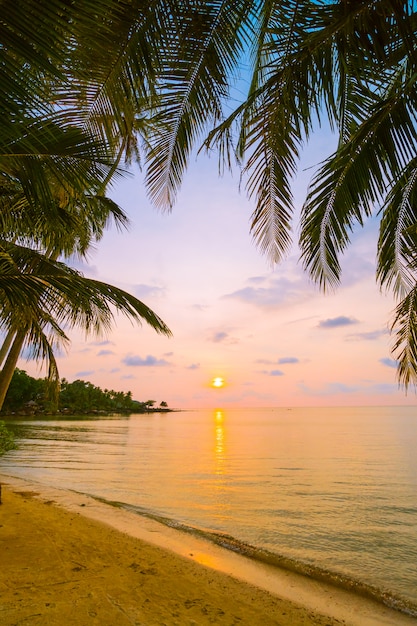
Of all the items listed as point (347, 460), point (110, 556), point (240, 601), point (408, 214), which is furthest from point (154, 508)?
point (347, 460)

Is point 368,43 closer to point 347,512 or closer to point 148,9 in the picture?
point 148,9

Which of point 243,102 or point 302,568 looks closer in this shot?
point 243,102

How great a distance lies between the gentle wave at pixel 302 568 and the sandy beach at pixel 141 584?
0.18 meters

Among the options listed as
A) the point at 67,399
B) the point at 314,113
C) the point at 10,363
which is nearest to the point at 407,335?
the point at 314,113

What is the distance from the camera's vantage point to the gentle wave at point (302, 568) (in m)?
4.53

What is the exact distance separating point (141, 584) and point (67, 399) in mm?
87417

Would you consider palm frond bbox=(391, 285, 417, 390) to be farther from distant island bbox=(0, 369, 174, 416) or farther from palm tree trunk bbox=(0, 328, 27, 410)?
distant island bbox=(0, 369, 174, 416)

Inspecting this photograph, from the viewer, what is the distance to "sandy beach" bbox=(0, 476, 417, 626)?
3.14 m

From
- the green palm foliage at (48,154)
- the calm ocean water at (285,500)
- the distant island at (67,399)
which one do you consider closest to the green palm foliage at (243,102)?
the green palm foliage at (48,154)

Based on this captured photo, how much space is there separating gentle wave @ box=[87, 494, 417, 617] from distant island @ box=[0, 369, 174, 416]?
1086 inches

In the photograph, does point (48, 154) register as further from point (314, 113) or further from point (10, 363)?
point (10, 363)

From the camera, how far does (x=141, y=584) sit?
377 centimetres

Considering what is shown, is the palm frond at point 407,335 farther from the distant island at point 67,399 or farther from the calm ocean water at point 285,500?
the distant island at point 67,399

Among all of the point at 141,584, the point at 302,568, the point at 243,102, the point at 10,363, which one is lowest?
the point at 302,568
